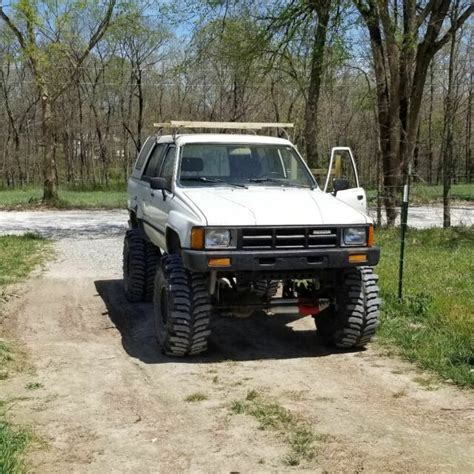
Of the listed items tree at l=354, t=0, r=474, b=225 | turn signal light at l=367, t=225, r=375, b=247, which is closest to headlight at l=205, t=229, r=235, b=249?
turn signal light at l=367, t=225, r=375, b=247

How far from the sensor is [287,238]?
5.96m

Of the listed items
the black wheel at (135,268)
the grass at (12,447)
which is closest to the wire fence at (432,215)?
the black wheel at (135,268)

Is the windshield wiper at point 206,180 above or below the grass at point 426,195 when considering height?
above

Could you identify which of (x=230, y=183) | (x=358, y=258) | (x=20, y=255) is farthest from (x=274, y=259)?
(x=20, y=255)

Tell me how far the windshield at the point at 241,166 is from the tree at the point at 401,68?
788 cm

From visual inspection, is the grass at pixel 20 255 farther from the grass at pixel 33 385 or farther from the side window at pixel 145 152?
the grass at pixel 33 385

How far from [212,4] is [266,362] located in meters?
12.1

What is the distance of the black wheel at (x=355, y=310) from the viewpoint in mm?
6301

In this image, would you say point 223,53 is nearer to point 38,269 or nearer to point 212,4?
point 212,4

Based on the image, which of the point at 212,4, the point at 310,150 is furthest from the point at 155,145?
the point at 310,150

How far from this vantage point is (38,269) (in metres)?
11.0

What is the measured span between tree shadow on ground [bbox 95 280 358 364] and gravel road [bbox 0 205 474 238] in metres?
8.53

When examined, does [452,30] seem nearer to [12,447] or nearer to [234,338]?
[234,338]

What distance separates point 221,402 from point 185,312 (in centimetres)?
116
